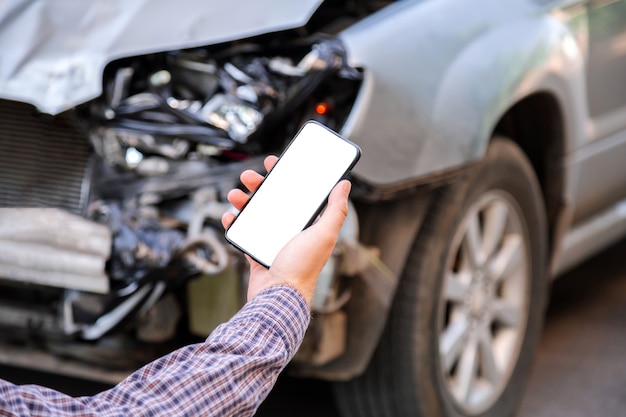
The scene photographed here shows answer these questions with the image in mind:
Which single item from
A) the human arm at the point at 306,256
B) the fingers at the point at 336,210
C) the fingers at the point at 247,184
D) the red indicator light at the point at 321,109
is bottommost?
the red indicator light at the point at 321,109

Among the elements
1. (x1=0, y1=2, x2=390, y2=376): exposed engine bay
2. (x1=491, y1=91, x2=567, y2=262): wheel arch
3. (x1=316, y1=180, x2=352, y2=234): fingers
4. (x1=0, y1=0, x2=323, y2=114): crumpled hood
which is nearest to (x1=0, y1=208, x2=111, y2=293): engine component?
(x1=0, y1=2, x2=390, y2=376): exposed engine bay

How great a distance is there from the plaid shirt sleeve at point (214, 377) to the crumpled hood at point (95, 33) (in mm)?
1324

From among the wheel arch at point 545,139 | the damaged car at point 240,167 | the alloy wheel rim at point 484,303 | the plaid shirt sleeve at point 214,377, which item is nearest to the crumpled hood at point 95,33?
the damaged car at point 240,167

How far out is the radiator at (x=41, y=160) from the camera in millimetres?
2793

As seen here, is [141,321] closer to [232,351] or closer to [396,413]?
[396,413]

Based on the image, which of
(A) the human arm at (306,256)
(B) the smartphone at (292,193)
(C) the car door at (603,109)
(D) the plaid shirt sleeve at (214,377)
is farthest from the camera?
(C) the car door at (603,109)

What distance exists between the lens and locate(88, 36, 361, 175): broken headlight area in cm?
264

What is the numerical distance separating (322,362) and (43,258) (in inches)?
29.3

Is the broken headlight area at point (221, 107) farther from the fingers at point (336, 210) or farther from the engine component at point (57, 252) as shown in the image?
the fingers at point (336, 210)

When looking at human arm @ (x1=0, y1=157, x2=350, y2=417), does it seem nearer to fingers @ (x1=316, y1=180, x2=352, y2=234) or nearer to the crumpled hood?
fingers @ (x1=316, y1=180, x2=352, y2=234)

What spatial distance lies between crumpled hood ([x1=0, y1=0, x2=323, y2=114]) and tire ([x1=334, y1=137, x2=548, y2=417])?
0.71 meters

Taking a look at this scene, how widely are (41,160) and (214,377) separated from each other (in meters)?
1.61

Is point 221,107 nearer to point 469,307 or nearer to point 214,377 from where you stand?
point 469,307

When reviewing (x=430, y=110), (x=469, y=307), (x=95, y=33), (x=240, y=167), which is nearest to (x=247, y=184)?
(x=240, y=167)
